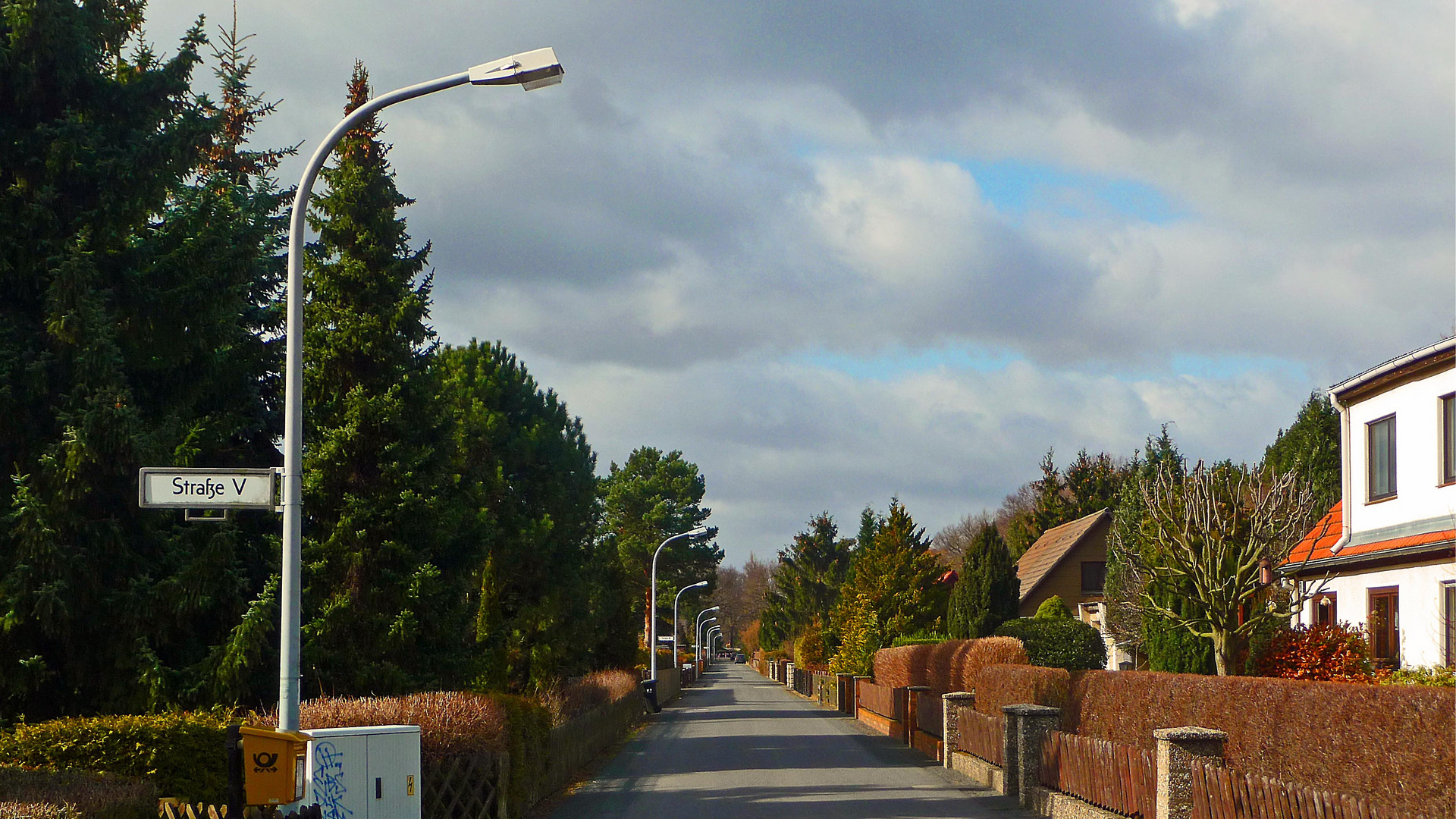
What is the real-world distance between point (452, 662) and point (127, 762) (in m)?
8.33

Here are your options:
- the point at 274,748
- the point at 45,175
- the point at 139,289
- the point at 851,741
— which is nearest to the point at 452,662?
the point at 139,289

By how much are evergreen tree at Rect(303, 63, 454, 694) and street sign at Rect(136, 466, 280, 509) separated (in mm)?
10116

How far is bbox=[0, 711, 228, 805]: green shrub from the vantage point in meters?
12.2

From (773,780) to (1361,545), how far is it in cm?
1076

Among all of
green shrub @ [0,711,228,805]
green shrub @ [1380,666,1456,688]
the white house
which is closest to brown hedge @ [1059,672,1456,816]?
green shrub @ [1380,666,1456,688]

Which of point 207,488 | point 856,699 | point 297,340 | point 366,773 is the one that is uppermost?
point 297,340

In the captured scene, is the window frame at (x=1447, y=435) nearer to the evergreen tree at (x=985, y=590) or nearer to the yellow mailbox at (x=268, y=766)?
the yellow mailbox at (x=268, y=766)

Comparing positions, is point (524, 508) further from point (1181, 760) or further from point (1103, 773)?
point (1181, 760)

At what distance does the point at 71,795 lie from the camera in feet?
30.7

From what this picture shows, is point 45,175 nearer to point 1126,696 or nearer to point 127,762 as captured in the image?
point 127,762

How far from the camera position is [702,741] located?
32.2 meters

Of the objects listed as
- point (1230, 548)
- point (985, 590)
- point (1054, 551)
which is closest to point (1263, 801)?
point (1230, 548)

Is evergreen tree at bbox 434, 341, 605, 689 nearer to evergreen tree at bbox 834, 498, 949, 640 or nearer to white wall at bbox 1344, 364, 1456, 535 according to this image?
evergreen tree at bbox 834, 498, 949, 640

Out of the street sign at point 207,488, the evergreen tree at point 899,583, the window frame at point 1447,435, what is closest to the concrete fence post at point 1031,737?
the window frame at point 1447,435
